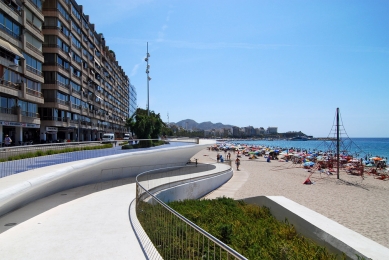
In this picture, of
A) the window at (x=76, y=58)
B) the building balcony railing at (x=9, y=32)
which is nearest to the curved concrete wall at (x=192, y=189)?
the building balcony railing at (x=9, y=32)

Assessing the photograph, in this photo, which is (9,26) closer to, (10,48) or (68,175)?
(10,48)

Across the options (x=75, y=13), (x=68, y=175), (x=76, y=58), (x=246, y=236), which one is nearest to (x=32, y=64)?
(x=76, y=58)

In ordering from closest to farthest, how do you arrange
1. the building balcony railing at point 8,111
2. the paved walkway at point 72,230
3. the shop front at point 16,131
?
the paved walkway at point 72,230
the building balcony railing at point 8,111
the shop front at point 16,131

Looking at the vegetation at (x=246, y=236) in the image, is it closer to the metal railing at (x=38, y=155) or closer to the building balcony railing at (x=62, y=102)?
the metal railing at (x=38, y=155)

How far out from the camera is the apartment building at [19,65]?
27.6m

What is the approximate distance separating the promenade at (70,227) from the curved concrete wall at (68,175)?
0.13 metres

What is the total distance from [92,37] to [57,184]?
5512 cm

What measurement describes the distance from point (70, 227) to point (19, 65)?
29.0 m

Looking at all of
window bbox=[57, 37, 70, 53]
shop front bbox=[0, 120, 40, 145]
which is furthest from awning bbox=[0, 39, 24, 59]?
window bbox=[57, 37, 70, 53]

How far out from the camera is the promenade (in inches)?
231

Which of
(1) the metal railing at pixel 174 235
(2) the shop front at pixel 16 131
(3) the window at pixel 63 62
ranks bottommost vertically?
(1) the metal railing at pixel 174 235

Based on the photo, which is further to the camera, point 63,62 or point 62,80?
point 63,62

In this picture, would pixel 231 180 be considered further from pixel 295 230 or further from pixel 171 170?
pixel 295 230

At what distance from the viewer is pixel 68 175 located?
11.8 m
